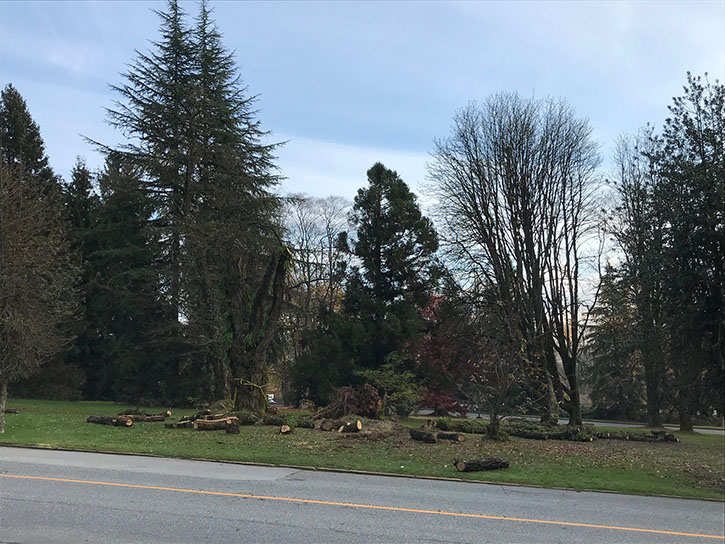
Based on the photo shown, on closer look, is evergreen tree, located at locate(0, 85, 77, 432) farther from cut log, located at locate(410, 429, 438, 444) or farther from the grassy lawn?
cut log, located at locate(410, 429, 438, 444)

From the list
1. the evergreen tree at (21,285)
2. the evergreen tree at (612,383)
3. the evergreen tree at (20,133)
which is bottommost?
the evergreen tree at (612,383)

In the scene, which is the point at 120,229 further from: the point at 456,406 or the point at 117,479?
the point at 117,479

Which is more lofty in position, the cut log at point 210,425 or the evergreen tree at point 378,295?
the evergreen tree at point 378,295

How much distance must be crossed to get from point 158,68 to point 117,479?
2663 cm

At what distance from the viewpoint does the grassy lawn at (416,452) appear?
11086 millimetres

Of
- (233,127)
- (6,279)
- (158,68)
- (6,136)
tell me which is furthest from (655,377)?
(6,136)

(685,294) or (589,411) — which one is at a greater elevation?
(685,294)

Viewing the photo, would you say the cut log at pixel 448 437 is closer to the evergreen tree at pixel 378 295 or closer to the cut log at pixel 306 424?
the cut log at pixel 306 424

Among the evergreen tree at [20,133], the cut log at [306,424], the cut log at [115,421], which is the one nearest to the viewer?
the cut log at [115,421]

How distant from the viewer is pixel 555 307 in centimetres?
2428

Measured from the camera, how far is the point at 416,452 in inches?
540

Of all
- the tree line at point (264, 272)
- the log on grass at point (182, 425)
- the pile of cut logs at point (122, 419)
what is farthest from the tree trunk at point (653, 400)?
the pile of cut logs at point (122, 419)

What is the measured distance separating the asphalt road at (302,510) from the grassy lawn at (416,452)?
1.12m

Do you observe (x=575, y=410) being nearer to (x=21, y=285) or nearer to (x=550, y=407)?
(x=550, y=407)
